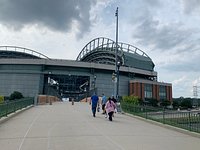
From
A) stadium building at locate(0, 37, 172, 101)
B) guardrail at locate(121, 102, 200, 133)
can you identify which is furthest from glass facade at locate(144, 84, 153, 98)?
guardrail at locate(121, 102, 200, 133)

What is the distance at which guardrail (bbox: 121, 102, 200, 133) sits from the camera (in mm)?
11598

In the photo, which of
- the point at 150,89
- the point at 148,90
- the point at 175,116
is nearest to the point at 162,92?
the point at 150,89

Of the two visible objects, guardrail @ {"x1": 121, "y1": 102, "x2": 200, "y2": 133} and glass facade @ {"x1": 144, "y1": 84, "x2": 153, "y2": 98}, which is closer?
guardrail @ {"x1": 121, "y1": 102, "x2": 200, "y2": 133}

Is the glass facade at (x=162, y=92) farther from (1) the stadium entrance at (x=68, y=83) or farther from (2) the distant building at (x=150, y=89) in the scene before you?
(1) the stadium entrance at (x=68, y=83)

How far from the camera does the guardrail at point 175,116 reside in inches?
457

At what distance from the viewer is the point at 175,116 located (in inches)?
533

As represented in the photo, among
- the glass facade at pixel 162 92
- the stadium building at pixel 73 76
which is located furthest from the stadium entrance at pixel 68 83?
the glass facade at pixel 162 92

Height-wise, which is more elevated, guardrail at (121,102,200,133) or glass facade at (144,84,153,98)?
A: glass facade at (144,84,153,98)

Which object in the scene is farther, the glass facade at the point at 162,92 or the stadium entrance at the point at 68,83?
the glass facade at the point at 162,92

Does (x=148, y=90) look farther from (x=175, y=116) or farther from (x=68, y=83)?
(x=175, y=116)

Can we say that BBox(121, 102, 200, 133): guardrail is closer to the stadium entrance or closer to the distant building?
the stadium entrance

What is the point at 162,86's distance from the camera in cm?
10306

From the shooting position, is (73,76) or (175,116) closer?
(175,116)

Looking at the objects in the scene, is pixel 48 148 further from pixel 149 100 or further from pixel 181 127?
pixel 149 100
